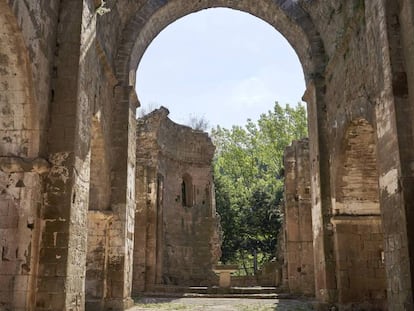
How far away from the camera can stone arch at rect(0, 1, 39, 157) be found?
742 cm

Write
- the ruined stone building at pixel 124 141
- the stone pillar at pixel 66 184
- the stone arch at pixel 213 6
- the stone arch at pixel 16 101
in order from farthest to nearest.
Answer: the stone arch at pixel 213 6 < the stone pillar at pixel 66 184 < the ruined stone building at pixel 124 141 < the stone arch at pixel 16 101

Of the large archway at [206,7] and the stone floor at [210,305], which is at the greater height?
the large archway at [206,7]

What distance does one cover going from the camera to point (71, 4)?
9.11 m

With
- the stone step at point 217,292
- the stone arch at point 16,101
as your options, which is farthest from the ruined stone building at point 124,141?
the stone step at point 217,292

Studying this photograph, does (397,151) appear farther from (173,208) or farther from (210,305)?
(173,208)

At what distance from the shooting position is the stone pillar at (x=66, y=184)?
310 inches

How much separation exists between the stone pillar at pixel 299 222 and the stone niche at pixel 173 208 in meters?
5.04

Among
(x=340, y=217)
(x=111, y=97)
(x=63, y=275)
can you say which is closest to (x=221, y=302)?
(x=340, y=217)

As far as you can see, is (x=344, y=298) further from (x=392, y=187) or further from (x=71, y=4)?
(x=71, y=4)

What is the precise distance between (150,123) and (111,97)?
27.3ft

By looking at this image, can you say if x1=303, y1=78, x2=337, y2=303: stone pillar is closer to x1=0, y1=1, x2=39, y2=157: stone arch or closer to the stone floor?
the stone floor

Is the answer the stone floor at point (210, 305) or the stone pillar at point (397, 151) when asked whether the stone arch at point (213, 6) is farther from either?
the stone floor at point (210, 305)

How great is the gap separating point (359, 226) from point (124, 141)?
5991mm

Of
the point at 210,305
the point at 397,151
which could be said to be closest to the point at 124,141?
the point at 210,305
